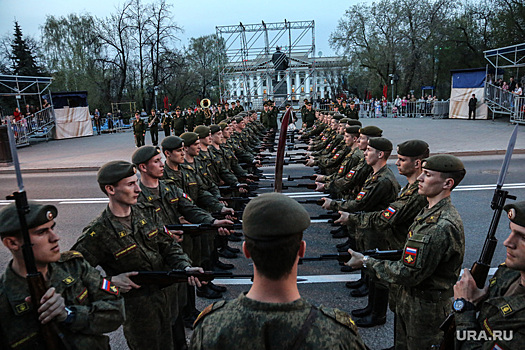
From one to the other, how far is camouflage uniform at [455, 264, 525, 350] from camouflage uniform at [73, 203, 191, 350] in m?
2.27

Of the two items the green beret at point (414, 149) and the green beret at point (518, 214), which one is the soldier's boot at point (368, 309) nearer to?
the green beret at point (414, 149)

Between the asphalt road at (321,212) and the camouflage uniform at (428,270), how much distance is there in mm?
1138

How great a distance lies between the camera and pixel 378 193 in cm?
485

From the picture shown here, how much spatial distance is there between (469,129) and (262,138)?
41.7 ft

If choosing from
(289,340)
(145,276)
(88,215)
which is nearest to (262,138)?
(88,215)

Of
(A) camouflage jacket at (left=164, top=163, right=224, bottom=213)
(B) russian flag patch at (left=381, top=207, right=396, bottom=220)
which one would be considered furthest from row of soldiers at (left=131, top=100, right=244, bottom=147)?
(B) russian flag patch at (left=381, top=207, right=396, bottom=220)

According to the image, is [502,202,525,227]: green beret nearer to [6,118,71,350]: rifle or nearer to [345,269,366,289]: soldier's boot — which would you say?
[6,118,71,350]: rifle

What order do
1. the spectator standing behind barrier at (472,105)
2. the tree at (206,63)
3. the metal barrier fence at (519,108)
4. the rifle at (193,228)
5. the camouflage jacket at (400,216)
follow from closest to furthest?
the camouflage jacket at (400,216) → the rifle at (193,228) → the metal barrier fence at (519,108) → the spectator standing behind barrier at (472,105) → the tree at (206,63)

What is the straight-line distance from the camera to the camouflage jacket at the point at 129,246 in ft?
10.8

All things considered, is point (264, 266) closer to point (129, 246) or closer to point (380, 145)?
point (129, 246)

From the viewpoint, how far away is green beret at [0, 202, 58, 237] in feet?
7.52

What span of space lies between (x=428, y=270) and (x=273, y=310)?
6.13 feet

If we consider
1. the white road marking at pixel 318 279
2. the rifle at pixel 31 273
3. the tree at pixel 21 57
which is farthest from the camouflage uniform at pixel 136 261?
the tree at pixel 21 57

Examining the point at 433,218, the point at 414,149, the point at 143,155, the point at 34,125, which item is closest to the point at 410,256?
the point at 433,218
